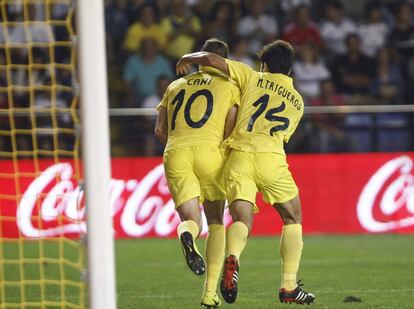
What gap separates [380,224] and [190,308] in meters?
6.75

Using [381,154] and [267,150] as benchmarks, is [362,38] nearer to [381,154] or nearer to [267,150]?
[381,154]

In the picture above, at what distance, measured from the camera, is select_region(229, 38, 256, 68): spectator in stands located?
1564 cm

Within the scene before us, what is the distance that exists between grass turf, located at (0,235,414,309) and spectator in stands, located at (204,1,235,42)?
3.59m

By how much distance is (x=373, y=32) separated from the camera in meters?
16.5

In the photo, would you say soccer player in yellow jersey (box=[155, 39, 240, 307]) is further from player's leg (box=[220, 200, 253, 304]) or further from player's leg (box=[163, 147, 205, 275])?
player's leg (box=[220, 200, 253, 304])

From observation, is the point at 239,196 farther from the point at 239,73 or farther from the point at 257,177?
the point at 239,73

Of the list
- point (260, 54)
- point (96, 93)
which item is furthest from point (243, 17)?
point (96, 93)

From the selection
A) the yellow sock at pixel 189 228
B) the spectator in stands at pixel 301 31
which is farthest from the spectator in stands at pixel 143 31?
the yellow sock at pixel 189 228

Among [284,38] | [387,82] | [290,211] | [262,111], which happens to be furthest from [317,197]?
[262,111]

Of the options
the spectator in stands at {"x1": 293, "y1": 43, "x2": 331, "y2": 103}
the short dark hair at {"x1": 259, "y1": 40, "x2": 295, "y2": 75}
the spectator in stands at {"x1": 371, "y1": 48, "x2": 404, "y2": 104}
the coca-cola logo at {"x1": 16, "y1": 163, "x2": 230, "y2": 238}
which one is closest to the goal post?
the short dark hair at {"x1": 259, "y1": 40, "x2": 295, "y2": 75}

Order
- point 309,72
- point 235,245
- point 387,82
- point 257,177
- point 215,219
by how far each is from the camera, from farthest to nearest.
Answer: point 387,82
point 309,72
point 215,219
point 257,177
point 235,245

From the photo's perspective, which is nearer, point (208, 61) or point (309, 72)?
point (208, 61)

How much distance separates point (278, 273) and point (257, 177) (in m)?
2.92

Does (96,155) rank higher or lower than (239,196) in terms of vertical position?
higher
